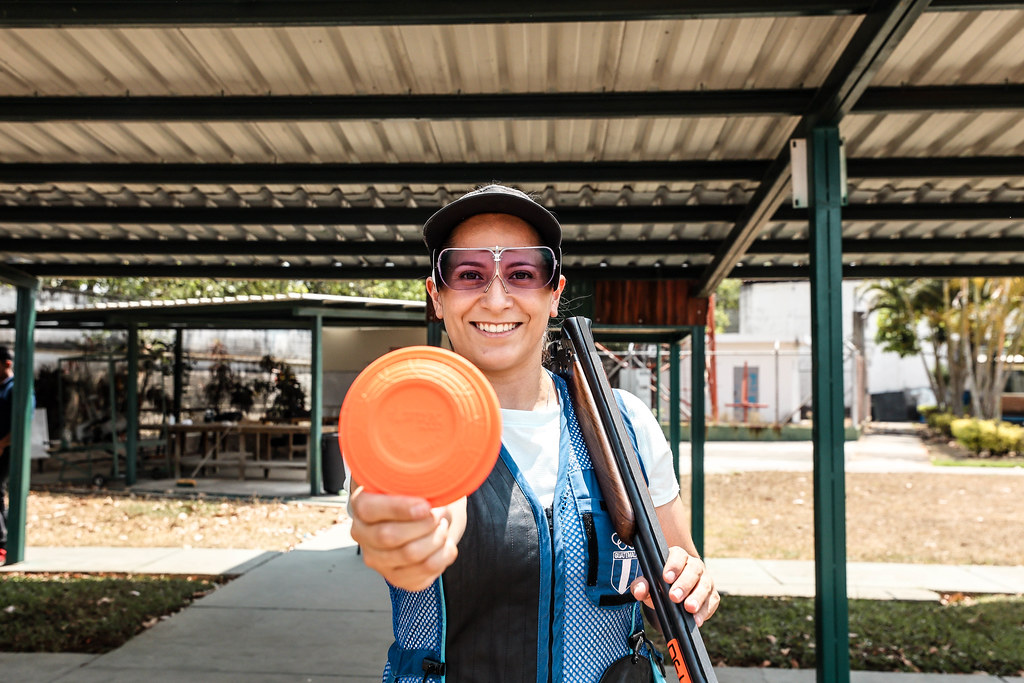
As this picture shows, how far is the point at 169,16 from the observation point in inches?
123

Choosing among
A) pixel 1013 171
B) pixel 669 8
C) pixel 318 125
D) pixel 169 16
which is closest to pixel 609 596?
pixel 669 8

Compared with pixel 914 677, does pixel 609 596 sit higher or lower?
higher

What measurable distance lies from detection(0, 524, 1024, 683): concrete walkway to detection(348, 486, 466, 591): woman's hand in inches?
166

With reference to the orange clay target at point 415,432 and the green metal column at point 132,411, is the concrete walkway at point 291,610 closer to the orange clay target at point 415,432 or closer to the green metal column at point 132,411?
the orange clay target at point 415,432

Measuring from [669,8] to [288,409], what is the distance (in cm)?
1499

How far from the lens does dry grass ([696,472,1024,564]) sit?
8938 mm

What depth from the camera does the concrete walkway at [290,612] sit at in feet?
16.2

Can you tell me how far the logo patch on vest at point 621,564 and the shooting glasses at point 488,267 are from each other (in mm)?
531

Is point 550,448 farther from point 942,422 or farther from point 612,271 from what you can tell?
point 942,422

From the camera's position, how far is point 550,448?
1.62 metres

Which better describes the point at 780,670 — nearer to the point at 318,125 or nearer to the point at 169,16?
the point at 318,125

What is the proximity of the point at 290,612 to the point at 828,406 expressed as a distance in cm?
448

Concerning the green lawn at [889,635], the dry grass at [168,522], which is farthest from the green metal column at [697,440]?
the dry grass at [168,522]

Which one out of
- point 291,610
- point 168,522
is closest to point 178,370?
point 168,522
